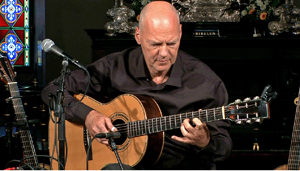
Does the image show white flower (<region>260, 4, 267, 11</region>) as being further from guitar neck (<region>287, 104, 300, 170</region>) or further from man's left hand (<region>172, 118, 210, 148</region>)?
man's left hand (<region>172, 118, 210, 148</region>)

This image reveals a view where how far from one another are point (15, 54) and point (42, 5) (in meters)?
0.75

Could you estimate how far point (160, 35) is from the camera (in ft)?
9.13

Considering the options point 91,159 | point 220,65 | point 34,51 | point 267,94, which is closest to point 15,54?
point 34,51

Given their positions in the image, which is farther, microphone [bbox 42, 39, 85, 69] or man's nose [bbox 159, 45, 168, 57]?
man's nose [bbox 159, 45, 168, 57]

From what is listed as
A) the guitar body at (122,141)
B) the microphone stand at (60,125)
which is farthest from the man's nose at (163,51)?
the microphone stand at (60,125)

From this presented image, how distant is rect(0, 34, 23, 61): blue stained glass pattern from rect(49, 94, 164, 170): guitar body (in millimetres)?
2746

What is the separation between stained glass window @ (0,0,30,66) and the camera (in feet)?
18.5

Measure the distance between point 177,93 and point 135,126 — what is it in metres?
0.37

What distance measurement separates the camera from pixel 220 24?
17.2 feet

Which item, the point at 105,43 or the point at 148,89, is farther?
the point at 105,43

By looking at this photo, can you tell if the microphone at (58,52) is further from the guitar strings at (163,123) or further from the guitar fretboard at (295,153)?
the guitar fretboard at (295,153)

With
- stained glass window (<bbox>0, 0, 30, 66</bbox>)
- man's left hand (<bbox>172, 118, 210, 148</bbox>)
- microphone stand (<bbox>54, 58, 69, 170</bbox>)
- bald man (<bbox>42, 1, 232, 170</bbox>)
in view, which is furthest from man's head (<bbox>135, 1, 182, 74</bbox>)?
stained glass window (<bbox>0, 0, 30, 66</bbox>)

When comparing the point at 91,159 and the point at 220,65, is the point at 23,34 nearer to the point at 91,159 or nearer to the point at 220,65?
the point at 220,65

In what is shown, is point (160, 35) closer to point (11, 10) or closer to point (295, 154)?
point (295, 154)
